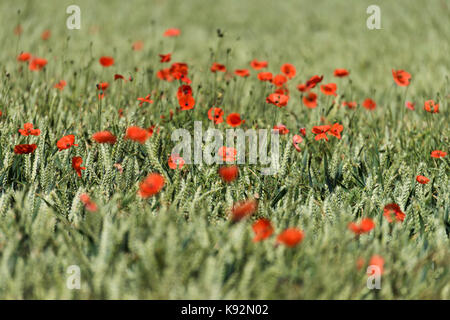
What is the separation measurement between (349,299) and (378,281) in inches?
4.6

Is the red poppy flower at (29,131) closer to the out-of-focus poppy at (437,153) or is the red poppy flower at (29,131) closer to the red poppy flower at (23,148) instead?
the red poppy flower at (23,148)

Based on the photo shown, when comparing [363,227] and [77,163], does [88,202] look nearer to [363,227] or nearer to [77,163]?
[77,163]

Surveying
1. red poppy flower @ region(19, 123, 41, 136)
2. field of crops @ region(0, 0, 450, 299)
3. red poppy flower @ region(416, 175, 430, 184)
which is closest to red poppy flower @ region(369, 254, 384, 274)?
field of crops @ region(0, 0, 450, 299)

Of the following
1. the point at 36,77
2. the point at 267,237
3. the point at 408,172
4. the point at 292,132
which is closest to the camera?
the point at 267,237

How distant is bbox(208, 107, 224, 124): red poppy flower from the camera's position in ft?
7.12

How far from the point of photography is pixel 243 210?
160 cm

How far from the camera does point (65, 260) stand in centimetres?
138

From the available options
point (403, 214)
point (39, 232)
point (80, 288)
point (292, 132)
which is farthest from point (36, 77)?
point (403, 214)

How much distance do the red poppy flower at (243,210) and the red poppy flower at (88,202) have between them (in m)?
0.46

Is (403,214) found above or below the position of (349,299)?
above

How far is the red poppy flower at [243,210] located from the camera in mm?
1579

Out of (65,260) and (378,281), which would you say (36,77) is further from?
(378,281)

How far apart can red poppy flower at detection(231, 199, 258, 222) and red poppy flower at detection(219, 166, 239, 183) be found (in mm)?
143

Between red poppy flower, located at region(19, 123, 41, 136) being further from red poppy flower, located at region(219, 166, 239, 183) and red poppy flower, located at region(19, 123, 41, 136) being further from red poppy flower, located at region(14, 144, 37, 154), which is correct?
red poppy flower, located at region(219, 166, 239, 183)
